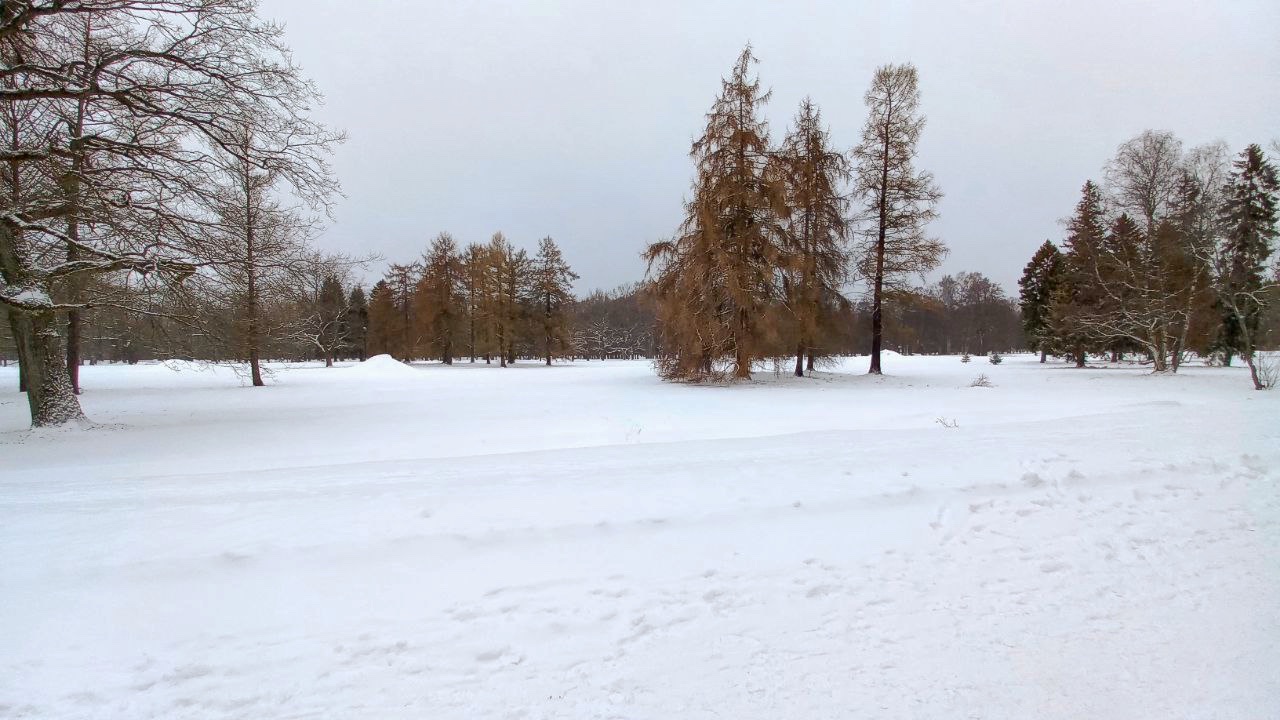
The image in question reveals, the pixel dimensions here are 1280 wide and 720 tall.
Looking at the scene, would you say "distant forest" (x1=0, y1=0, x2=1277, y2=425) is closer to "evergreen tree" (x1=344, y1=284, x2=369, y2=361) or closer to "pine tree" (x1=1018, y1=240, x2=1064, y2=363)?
"pine tree" (x1=1018, y1=240, x2=1064, y2=363)

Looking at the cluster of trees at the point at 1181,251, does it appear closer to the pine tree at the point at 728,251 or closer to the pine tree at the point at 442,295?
the pine tree at the point at 728,251

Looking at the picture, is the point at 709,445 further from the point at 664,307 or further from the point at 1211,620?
the point at 664,307

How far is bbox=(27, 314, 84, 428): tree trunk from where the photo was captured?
979cm

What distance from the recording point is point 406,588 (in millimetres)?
3752

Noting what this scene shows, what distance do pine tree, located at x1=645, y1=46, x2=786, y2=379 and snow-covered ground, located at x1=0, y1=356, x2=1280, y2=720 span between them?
12.9 m

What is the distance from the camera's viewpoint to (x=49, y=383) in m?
10.0

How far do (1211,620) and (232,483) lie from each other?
8.21 metres

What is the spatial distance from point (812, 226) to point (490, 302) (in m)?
30.0

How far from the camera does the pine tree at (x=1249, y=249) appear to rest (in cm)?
1645

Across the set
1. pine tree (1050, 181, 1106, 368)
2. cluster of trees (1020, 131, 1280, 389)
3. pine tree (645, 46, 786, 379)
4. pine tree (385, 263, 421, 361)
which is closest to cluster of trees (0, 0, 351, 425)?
pine tree (645, 46, 786, 379)

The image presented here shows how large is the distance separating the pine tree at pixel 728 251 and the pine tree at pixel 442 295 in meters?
30.7

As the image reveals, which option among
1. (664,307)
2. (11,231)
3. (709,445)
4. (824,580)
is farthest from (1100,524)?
(664,307)

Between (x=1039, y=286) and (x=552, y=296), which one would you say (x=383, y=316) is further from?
(x=1039, y=286)

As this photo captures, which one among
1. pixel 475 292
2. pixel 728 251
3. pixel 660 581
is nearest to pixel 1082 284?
pixel 728 251
